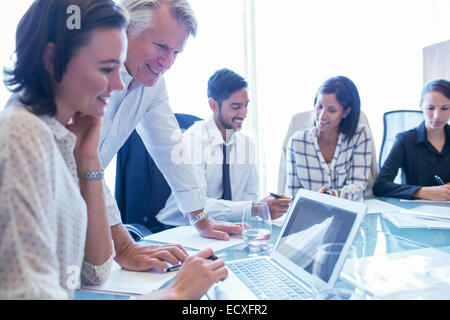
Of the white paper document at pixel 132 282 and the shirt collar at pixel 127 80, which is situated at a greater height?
the shirt collar at pixel 127 80

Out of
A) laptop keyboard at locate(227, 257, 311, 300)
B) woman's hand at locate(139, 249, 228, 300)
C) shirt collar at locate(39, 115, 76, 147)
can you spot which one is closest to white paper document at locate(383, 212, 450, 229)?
laptop keyboard at locate(227, 257, 311, 300)

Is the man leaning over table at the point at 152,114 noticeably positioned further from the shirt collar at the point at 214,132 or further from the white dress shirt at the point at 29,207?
the shirt collar at the point at 214,132

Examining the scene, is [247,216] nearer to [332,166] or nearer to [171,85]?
[332,166]

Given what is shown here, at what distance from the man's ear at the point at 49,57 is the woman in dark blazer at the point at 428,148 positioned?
2.02 meters

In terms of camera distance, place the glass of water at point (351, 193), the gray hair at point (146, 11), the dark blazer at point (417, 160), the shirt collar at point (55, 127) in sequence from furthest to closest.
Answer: the dark blazer at point (417, 160), the glass of water at point (351, 193), the gray hair at point (146, 11), the shirt collar at point (55, 127)

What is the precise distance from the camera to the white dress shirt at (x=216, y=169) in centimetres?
164

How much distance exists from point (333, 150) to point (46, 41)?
1942 mm

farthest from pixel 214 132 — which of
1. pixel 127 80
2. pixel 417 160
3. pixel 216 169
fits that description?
pixel 417 160

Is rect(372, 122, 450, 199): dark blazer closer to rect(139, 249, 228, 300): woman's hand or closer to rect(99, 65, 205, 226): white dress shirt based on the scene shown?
rect(99, 65, 205, 226): white dress shirt

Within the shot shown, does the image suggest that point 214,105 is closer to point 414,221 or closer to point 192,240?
point 192,240

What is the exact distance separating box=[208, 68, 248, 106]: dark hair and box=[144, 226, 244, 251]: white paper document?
1.04m

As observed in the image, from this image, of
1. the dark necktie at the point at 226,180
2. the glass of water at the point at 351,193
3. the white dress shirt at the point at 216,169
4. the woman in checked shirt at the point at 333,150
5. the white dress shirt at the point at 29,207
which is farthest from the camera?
the woman in checked shirt at the point at 333,150

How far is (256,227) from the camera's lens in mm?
1118

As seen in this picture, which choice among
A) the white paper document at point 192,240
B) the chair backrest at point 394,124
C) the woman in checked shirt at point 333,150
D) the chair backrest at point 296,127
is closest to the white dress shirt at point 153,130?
the white paper document at point 192,240
